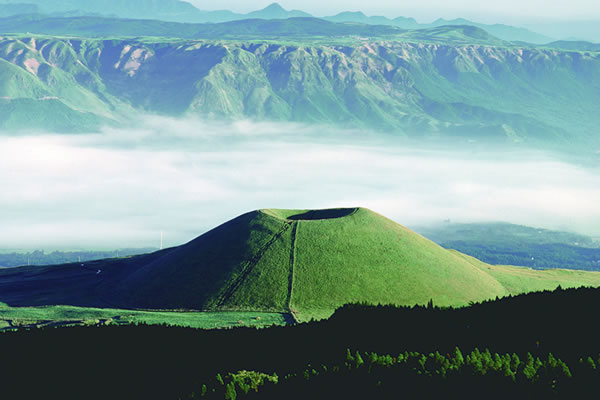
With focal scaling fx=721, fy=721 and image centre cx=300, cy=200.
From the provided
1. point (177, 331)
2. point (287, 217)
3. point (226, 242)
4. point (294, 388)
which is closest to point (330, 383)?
point (294, 388)

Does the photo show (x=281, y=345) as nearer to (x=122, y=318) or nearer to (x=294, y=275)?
(x=122, y=318)

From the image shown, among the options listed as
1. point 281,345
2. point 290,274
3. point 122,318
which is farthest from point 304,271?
point 281,345

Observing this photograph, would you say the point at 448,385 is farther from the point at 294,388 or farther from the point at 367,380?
the point at 294,388

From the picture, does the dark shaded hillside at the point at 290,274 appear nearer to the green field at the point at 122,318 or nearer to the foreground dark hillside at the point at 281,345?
the green field at the point at 122,318

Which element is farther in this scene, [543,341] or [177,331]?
Answer: [177,331]

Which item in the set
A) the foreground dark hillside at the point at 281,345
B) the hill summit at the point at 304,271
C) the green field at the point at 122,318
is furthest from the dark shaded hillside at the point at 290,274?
the foreground dark hillside at the point at 281,345

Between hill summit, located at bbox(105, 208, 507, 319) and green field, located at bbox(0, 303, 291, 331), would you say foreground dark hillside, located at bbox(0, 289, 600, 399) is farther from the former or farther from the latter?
hill summit, located at bbox(105, 208, 507, 319)

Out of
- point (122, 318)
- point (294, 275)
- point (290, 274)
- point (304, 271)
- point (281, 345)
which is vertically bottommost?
point (122, 318)
